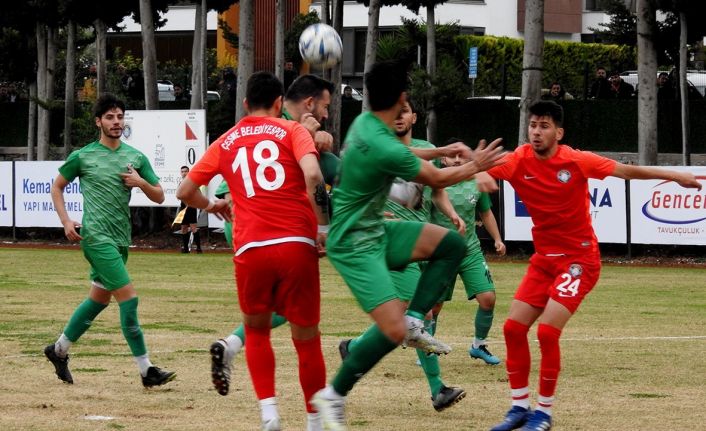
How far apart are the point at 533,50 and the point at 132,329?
70.7 ft

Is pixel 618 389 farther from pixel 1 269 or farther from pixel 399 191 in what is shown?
pixel 1 269

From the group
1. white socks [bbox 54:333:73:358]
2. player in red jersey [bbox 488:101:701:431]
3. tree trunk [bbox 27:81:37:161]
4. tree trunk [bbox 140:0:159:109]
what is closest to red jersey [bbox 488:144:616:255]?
player in red jersey [bbox 488:101:701:431]

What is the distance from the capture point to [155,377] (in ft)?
37.7

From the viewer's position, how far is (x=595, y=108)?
36.7 meters

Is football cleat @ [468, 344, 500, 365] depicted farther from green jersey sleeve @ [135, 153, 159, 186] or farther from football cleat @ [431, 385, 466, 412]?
green jersey sleeve @ [135, 153, 159, 186]

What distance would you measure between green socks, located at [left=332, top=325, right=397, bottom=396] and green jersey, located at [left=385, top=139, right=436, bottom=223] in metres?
1.65

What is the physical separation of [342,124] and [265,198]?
3353 centimetres

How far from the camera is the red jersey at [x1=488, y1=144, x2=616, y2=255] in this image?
33.0ft

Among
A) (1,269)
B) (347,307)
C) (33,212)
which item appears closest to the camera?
(347,307)

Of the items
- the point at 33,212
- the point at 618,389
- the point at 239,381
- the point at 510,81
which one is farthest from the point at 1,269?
the point at 510,81

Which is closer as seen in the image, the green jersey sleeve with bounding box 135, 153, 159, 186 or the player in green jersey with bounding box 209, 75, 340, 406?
the player in green jersey with bounding box 209, 75, 340, 406

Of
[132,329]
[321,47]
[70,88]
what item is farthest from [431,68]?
[132,329]

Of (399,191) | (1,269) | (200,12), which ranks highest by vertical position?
(200,12)

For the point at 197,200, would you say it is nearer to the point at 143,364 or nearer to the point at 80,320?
the point at 143,364
